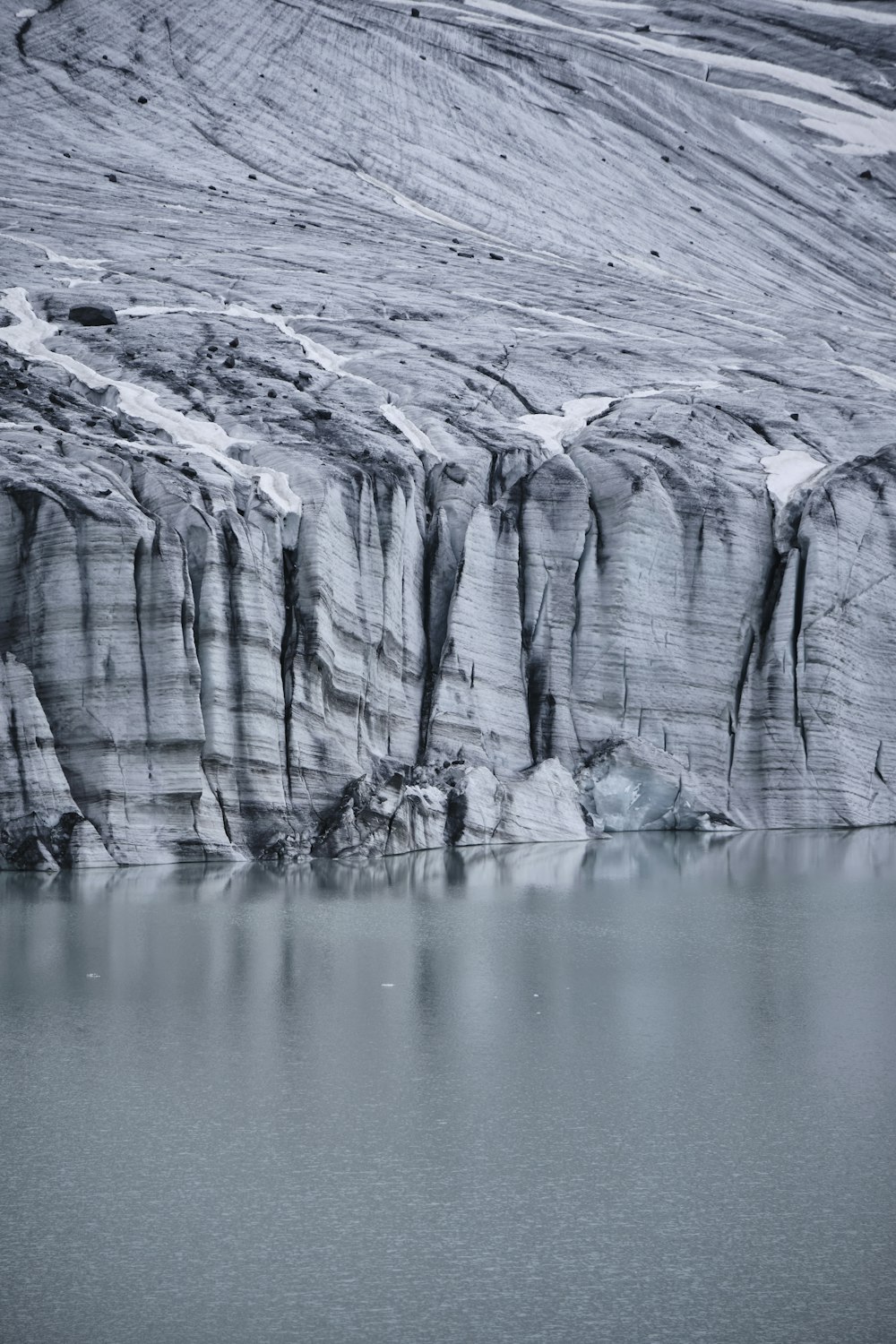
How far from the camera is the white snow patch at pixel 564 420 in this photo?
126ft

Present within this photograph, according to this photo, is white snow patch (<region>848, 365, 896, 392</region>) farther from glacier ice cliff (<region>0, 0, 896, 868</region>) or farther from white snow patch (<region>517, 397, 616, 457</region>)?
white snow patch (<region>517, 397, 616, 457</region>)

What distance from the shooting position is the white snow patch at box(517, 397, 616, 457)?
38312mm

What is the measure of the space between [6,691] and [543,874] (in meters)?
9.24

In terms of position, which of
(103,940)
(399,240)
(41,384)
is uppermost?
(399,240)

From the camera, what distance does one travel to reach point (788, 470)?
127 feet

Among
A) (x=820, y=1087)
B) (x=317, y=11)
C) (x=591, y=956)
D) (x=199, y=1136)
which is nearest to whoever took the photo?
(x=199, y=1136)

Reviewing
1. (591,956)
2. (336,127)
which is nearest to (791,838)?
(591,956)

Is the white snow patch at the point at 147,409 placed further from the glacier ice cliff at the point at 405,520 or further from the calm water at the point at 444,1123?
the calm water at the point at 444,1123

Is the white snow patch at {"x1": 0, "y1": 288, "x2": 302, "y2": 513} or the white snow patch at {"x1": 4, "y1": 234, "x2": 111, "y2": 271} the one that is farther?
the white snow patch at {"x1": 4, "y1": 234, "x2": 111, "y2": 271}

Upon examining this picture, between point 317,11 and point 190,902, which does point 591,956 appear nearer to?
point 190,902

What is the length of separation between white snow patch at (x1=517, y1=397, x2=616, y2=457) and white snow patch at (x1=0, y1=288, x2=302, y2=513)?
24.3 ft

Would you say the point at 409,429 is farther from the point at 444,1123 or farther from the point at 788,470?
the point at 444,1123

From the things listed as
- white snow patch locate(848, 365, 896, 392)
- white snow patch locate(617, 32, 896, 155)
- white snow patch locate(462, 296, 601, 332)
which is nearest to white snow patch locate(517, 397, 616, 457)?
white snow patch locate(462, 296, 601, 332)

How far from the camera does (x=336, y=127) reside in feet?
206
